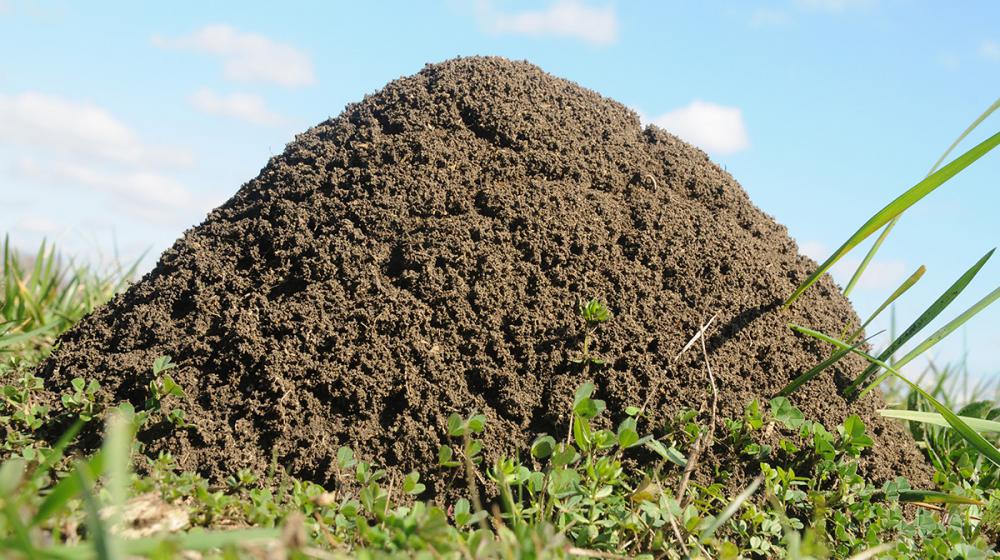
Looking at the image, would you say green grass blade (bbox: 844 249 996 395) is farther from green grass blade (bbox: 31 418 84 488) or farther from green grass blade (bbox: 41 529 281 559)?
green grass blade (bbox: 31 418 84 488)

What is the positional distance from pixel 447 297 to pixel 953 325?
6.03ft

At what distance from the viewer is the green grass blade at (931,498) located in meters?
2.74

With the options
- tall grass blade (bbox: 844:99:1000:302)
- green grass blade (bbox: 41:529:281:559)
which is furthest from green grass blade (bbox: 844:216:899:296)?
green grass blade (bbox: 41:529:281:559)

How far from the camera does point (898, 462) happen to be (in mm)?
3068

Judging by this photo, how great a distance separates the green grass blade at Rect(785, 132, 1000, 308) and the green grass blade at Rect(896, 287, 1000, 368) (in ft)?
1.42

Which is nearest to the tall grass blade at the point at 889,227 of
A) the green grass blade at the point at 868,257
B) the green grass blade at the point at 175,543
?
the green grass blade at the point at 868,257

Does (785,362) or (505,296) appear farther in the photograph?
(785,362)

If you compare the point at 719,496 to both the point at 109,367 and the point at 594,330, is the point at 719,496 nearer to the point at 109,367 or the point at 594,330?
the point at 594,330

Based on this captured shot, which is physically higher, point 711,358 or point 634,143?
point 634,143

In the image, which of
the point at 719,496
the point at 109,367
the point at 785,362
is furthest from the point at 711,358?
the point at 109,367

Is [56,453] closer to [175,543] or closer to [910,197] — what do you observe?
[175,543]

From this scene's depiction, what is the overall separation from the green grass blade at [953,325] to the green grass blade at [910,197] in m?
0.43

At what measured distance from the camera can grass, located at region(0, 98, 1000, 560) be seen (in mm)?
1990

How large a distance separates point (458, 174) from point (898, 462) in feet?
6.46
